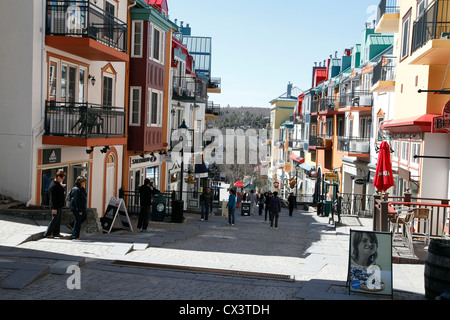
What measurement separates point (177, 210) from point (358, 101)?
17470 millimetres

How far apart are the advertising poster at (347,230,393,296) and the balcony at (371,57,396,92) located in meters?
16.0

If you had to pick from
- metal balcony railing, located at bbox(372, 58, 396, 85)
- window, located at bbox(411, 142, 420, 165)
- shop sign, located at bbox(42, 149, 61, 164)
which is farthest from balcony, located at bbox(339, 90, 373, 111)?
shop sign, located at bbox(42, 149, 61, 164)

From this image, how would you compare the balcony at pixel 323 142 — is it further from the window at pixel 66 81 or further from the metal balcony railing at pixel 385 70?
the window at pixel 66 81

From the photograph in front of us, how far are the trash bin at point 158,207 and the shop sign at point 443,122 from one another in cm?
950

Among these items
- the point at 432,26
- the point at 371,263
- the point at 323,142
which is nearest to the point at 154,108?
the point at 432,26

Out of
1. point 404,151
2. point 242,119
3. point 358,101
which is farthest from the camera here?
point 242,119

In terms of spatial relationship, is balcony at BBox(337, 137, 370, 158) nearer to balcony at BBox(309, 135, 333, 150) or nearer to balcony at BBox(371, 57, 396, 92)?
balcony at BBox(371, 57, 396, 92)

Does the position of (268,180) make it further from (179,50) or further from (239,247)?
(239,247)

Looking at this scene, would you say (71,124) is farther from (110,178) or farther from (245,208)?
(245,208)

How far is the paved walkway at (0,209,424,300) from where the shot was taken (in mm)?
7801

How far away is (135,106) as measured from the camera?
21.9 m
